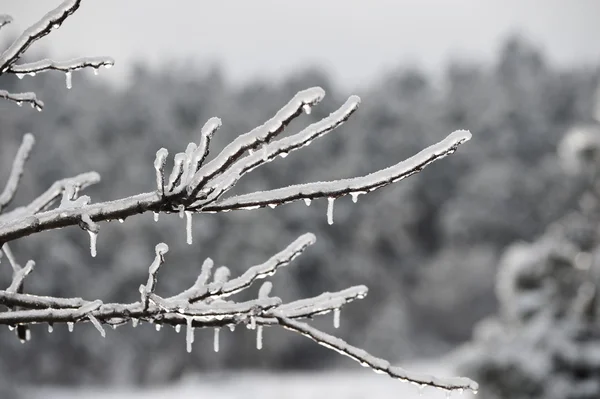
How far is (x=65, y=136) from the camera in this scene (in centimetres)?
2180

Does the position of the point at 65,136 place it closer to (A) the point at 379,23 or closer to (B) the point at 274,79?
(B) the point at 274,79

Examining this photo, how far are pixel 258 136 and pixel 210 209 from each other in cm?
18

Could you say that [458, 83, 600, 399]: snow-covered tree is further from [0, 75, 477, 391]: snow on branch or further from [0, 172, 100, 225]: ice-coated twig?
[0, 75, 477, 391]: snow on branch

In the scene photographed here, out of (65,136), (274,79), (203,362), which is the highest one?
(274,79)

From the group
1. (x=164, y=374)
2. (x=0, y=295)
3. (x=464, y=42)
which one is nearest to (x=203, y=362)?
(x=164, y=374)

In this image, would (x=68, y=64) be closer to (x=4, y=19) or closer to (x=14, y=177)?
(x=4, y=19)

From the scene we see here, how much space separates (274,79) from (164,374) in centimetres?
1368

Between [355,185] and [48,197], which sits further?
[48,197]

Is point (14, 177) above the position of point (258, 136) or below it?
above

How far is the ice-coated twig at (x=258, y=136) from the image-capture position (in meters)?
1.07

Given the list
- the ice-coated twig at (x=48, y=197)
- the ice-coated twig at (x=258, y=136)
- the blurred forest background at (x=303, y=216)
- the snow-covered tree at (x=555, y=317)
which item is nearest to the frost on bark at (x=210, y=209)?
the ice-coated twig at (x=258, y=136)

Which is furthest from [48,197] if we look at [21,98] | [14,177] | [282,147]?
[282,147]

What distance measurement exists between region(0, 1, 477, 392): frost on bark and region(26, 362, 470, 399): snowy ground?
14.2 m

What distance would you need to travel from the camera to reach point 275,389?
16.7 m
